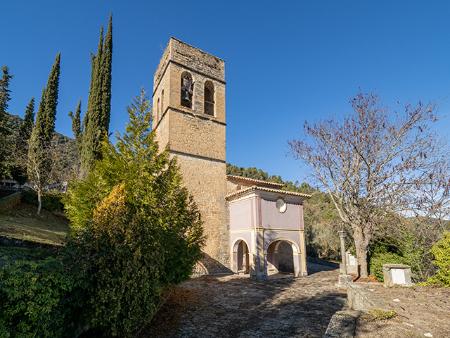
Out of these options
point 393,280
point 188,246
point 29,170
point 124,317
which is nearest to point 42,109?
point 29,170

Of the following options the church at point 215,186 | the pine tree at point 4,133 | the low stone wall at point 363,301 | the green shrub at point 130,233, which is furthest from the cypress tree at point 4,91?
the low stone wall at point 363,301

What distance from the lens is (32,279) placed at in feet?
15.8

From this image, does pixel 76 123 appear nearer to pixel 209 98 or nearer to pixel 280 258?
pixel 209 98

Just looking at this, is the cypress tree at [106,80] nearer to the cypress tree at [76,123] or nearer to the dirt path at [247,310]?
the cypress tree at [76,123]

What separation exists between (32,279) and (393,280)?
1170cm

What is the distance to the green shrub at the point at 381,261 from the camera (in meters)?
14.4

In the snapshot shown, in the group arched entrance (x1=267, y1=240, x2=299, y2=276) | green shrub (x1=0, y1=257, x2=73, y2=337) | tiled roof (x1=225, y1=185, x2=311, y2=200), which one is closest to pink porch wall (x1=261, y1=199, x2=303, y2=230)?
tiled roof (x1=225, y1=185, x2=311, y2=200)

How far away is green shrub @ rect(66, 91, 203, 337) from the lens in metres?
6.16

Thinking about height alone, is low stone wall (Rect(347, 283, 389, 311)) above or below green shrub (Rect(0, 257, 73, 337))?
below

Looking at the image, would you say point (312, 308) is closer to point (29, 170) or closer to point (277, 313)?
point (277, 313)

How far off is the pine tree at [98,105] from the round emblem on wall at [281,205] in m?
13.6

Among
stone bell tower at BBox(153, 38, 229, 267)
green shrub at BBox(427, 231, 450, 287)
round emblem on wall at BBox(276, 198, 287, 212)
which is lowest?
green shrub at BBox(427, 231, 450, 287)

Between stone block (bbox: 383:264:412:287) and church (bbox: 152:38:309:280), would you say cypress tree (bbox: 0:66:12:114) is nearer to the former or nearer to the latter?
church (bbox: 152:38:309:280)

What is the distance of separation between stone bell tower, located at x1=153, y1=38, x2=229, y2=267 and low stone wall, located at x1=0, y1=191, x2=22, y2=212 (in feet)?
40.6
